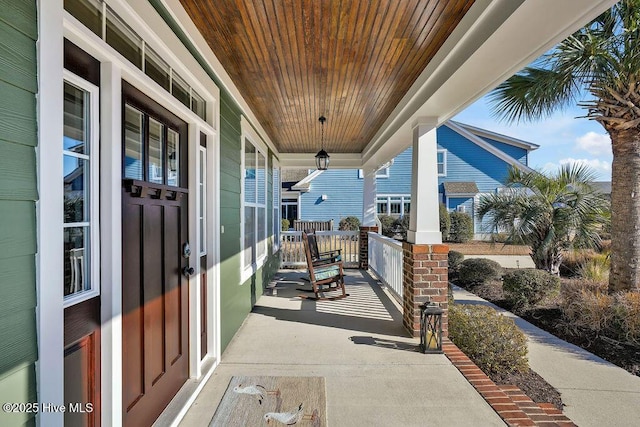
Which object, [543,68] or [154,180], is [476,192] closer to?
Result: [543,68]

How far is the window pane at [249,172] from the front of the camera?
15.3 feet

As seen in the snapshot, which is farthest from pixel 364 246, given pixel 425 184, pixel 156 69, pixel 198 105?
pixel 156 69

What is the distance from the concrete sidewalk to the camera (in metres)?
2.71

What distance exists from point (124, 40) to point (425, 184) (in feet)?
10.00

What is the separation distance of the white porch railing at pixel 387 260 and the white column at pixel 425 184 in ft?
3.88

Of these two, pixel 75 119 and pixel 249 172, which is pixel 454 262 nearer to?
pixel 249 172

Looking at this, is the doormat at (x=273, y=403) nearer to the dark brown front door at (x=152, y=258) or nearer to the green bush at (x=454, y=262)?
the dark brown front door at (x=152, y=258)

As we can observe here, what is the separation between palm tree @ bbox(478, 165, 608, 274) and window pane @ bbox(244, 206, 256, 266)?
504cm

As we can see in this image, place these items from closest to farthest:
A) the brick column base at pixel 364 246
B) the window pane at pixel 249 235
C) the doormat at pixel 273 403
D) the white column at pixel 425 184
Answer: the doormat at pixel 273 403
the white column at pixel 425 184
the window pane at pixel 249 235
the brick column base at pixel 364 246

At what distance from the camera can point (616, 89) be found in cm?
511

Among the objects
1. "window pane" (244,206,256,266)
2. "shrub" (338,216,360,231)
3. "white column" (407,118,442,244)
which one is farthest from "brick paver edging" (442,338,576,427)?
"shrub" (338,216,360,231)

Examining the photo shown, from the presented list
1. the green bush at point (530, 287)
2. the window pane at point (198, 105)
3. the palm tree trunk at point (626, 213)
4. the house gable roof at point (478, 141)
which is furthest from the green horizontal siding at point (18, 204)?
the house gable roof at point (478, 141)

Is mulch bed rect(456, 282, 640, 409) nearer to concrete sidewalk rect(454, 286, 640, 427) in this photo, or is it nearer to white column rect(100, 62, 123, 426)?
concrete sidewalk rect(454, 286, 640, 427)

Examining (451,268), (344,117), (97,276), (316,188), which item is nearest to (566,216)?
(451,268)
